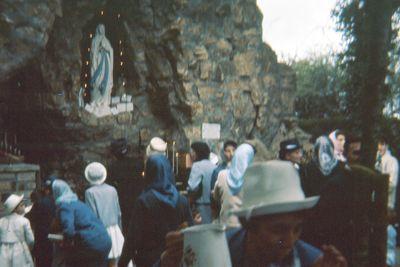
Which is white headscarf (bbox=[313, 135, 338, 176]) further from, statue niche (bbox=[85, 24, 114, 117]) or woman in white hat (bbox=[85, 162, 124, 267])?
statue niche (bbox=[85, 24, 114, 117])

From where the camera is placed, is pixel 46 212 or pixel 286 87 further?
pixel 286 87

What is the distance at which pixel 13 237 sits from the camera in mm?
8367

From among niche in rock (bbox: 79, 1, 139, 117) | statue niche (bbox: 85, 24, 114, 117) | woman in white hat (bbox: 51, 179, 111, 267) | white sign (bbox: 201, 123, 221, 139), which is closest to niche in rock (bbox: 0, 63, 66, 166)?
niche in rock (bbox: 79, 1, 139, 117)

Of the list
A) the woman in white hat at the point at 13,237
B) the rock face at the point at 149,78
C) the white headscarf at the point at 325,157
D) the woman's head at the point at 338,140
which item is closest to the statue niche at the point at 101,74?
the rock face at the point at 149,78

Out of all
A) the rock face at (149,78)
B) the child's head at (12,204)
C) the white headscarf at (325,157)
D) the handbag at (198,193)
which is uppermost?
the rock face at (149,78)

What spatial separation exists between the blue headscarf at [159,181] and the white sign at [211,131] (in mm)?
11837

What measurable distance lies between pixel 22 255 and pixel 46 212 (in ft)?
2.04

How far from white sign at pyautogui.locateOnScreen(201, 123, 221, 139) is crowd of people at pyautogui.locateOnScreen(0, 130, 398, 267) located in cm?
683

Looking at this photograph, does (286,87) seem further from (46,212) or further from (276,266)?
(276,266)

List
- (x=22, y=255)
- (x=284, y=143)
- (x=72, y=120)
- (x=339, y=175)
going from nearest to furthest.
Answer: (x=339, y=175) < (x=284, y=143) < (x=22, y=255) < (x=72, y=120)

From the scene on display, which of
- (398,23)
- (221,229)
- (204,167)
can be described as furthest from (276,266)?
(398,23)

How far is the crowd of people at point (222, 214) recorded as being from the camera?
8.56 feet

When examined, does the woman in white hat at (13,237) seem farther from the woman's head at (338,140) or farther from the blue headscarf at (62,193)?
the woman's head at (338,140)

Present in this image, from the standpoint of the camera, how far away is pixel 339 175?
533 centimetres
